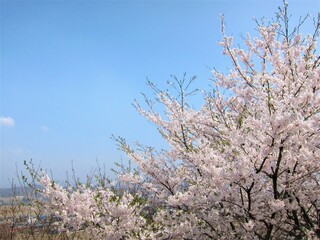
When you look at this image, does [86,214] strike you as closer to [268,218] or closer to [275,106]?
[268,218]

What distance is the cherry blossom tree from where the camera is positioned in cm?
412

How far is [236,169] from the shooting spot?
417 cm

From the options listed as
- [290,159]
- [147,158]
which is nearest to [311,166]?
[290,159]

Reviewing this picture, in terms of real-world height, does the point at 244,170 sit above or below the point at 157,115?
below

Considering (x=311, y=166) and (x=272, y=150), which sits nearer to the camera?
(x=272, y=150)

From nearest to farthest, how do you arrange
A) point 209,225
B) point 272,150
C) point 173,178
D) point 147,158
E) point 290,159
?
point 272,150 → point 290,159 → point 209,225 → point 173,178 → point 147,158

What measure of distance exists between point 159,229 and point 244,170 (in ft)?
6.74

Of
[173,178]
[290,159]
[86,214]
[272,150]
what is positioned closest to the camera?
[272,150]

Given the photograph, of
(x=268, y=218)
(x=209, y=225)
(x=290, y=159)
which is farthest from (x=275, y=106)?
(x=209, y=225)

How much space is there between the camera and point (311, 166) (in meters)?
4.48

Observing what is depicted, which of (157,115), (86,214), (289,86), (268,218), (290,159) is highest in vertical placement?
(157,115)

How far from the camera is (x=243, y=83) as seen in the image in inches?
262

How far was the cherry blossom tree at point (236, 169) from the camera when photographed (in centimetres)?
412

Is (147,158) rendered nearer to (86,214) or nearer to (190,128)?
(190,128)
